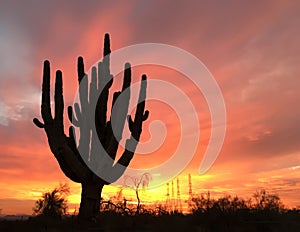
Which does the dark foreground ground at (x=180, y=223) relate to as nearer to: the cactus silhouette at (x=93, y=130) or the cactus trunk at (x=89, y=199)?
the cactus trunk at (x=89, y=199)

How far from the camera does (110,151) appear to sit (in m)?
17.1

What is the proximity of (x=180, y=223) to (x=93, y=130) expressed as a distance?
621 cm

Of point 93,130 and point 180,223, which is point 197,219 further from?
point 93,130

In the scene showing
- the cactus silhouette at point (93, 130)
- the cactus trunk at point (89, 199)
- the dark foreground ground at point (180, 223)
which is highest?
the cactus silhouette at point (93, 130)

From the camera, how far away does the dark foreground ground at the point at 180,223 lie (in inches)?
499

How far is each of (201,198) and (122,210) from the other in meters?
3.79

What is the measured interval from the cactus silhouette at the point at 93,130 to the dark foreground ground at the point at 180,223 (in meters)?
1.53

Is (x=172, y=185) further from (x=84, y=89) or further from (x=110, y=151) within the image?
(x=84, y=89)

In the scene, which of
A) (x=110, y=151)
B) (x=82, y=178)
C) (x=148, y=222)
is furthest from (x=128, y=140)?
(x=148, y=222)

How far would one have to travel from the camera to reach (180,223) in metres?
13.2

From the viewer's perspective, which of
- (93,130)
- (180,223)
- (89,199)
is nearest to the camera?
(180,223)

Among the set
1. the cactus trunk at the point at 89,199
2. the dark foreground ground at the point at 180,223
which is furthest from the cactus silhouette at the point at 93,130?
the dark foreground ground at the point at 180,223

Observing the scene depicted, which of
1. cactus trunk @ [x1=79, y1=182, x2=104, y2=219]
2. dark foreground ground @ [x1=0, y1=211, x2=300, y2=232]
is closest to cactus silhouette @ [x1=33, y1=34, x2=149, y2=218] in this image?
cactus trunk @ [x1=79, y1=182, x2=104, y2=219]

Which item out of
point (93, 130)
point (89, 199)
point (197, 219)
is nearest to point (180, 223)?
point (197, 219)
